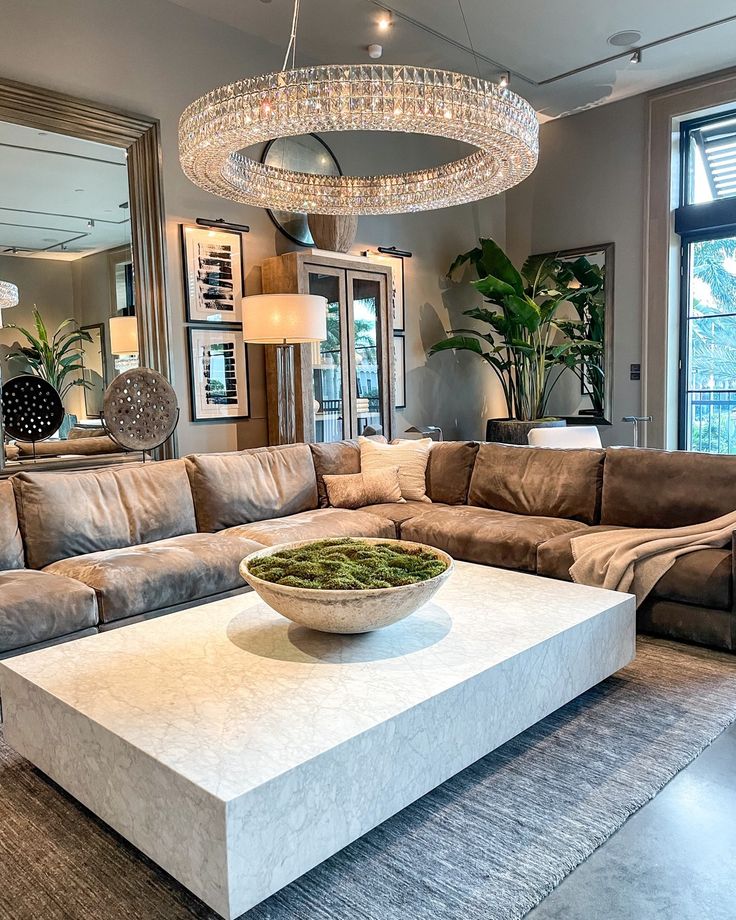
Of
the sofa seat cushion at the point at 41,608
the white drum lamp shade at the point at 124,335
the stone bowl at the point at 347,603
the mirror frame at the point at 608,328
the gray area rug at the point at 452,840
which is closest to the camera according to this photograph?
the gray area rug at the point at 452,840

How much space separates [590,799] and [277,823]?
917mm

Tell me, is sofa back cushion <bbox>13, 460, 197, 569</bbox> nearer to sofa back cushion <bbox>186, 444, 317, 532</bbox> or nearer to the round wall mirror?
sofa back cushion <bbox>186, 444, 317, 532</bbox>

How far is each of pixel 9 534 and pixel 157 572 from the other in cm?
66

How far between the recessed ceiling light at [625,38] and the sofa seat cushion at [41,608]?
4.87m

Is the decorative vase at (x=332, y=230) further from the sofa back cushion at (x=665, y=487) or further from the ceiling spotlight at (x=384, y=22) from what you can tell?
the sofa back cushion at (x=665, y=487)

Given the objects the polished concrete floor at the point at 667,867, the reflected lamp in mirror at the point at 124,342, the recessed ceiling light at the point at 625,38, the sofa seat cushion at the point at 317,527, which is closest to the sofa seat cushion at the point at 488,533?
the sofa seat cushion at the point at 317,527

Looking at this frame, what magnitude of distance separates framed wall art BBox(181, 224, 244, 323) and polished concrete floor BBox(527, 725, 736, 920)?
12.4ft

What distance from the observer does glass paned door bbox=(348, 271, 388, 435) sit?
514 centimetres

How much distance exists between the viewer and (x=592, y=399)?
20.8ft

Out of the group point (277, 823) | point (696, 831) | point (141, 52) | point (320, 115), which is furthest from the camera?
point (141, 52)

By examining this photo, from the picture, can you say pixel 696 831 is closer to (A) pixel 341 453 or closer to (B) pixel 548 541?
(B) pixel 548 541

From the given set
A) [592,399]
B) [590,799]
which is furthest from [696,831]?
Result: [592,399]

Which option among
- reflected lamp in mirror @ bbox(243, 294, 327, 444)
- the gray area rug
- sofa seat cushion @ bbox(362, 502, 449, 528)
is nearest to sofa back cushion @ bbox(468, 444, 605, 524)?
sofa seat cushion @ bbox(362, 502, 449, 528)

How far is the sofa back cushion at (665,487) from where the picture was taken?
3.36 m
